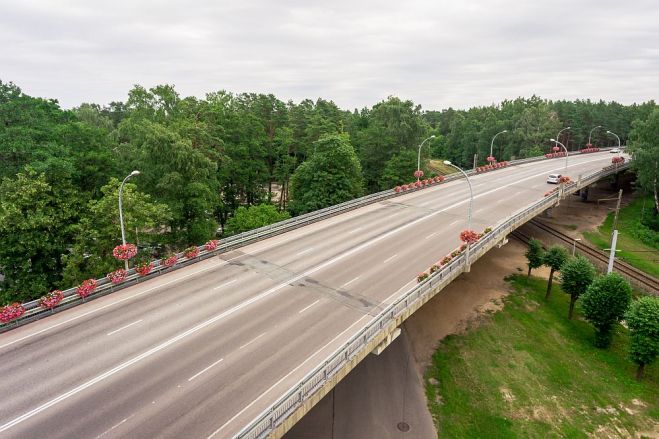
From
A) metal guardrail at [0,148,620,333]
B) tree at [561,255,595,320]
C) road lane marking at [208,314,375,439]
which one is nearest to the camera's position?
road lane marking at [208,314,375,439]

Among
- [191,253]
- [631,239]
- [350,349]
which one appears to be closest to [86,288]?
[191,253]

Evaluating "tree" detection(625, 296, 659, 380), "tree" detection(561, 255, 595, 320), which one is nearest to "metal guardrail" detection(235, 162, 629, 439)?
"tree" detection(561, 255, 595, 320)

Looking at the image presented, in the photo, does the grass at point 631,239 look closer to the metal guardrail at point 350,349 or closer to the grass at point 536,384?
the grass at point 536,384

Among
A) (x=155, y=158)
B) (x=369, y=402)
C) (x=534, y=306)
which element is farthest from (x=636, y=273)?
(x=155, y=158)

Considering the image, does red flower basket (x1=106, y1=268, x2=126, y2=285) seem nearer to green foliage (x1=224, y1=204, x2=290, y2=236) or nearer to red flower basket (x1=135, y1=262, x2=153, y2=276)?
red flower basket (x1=135, y1=262, x2=153, y2=276)

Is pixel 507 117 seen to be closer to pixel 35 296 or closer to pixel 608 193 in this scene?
pixel 608 193
